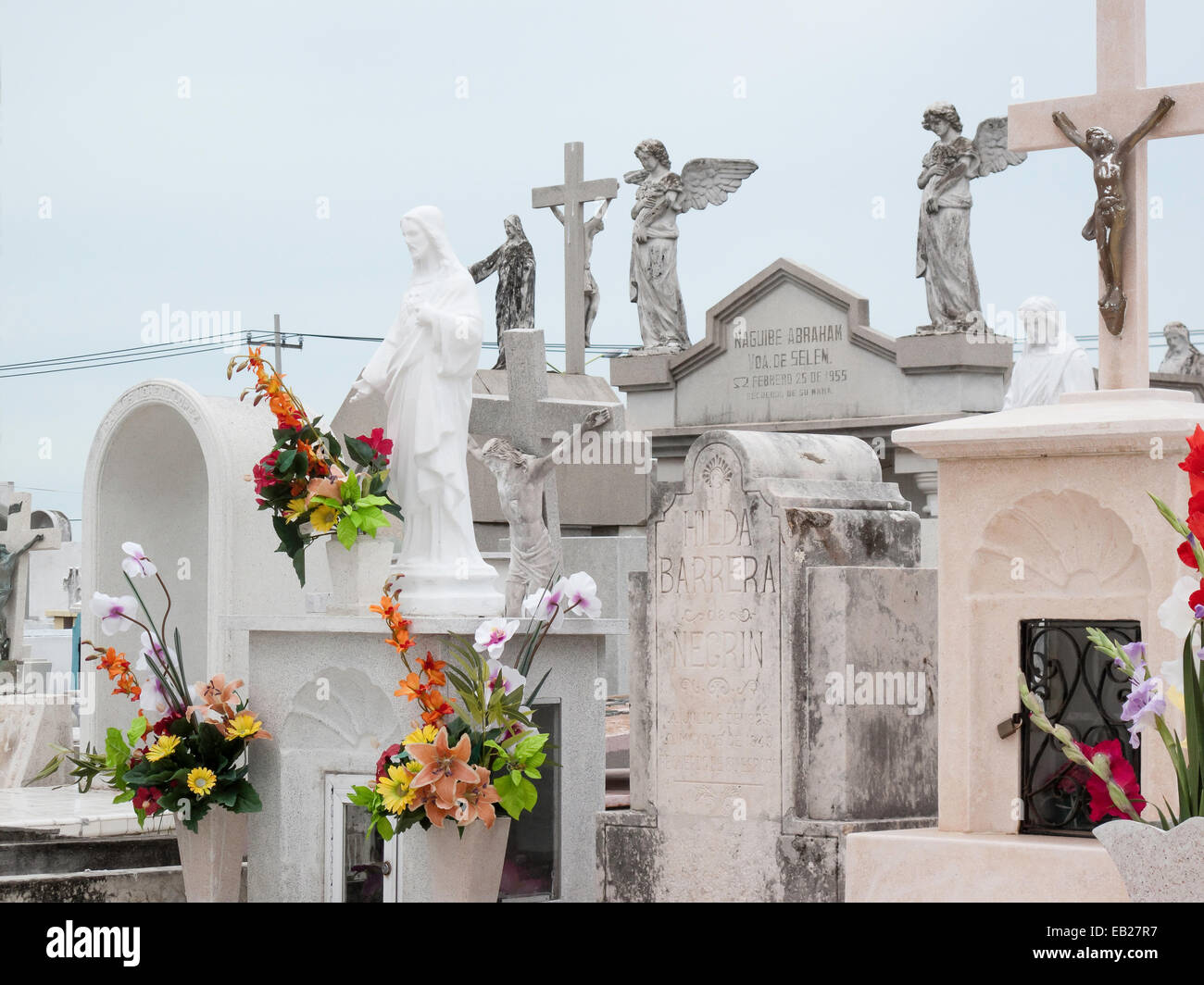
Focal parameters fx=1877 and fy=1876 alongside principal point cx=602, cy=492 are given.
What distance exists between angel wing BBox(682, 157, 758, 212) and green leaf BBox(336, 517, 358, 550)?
1050cm

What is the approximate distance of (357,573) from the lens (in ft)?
26.2

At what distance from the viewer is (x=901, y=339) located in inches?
615

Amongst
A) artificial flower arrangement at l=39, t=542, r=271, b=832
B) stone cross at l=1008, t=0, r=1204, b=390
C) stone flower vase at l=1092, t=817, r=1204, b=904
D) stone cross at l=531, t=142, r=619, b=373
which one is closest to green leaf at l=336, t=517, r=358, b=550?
artificial flower arrangement at l=39, t=542, r=271, b=832

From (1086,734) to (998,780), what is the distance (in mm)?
401

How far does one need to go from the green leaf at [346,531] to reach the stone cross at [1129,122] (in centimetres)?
313

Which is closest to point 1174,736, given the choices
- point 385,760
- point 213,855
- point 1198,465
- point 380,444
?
point 1198,465

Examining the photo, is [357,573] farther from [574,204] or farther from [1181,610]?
[574,204]

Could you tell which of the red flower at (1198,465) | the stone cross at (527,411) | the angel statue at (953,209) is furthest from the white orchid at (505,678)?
the angel statue at (953,209)

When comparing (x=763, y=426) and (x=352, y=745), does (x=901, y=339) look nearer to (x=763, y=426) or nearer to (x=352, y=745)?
(x=763, y=426)

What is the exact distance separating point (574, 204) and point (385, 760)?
8.57 m

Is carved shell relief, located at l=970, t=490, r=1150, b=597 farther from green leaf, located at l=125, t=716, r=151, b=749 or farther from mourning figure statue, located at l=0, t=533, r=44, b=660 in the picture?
mourning figure statue, located at l=0, t=533, r=44, b=660

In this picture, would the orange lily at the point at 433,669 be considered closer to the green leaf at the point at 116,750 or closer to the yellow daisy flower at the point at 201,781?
the yellow daisy flower at the point at 201,781

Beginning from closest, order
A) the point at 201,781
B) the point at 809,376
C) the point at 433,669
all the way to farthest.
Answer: the point at 433,669 < the point at 201,781 < the point at 809,376

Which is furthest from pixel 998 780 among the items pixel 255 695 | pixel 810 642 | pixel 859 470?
pixel 255 695
